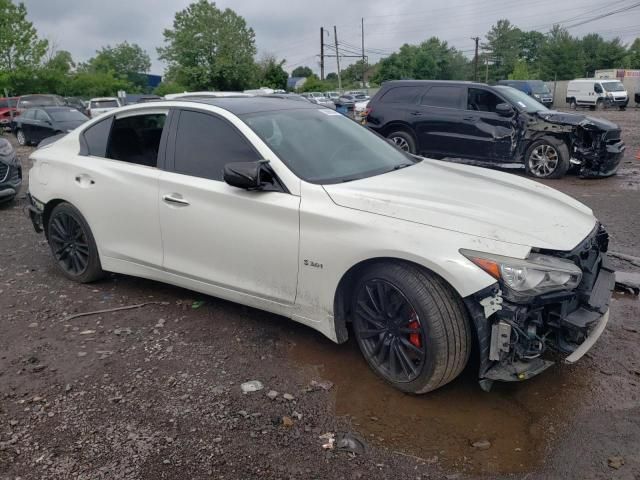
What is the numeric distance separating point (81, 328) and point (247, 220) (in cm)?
166

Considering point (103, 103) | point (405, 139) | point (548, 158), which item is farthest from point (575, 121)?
point (103, 103)

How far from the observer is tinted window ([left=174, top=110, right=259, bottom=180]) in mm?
3883

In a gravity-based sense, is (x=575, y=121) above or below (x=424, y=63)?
below

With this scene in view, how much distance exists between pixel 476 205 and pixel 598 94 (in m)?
36.2

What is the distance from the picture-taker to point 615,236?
6.56 metres

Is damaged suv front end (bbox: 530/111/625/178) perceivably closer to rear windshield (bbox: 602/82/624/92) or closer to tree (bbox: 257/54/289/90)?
rear windshield (bbox: 602/82/624/92)

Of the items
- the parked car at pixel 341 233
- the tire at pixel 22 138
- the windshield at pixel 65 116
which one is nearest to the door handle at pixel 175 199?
the parked car at pixel 341 233

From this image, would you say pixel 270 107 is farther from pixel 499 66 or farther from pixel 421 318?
pixel 499 66

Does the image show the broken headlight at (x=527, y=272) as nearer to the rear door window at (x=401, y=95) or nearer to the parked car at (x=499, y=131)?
the parked car at (x=499, y=131)

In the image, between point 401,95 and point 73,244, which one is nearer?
point 73,244

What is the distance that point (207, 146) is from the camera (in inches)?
160

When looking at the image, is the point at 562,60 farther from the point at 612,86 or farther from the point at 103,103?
the point at 103,103

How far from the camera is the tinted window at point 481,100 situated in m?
10.6

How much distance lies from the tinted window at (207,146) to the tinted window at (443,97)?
782 cm
